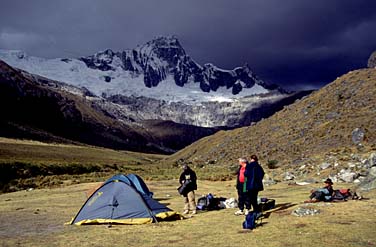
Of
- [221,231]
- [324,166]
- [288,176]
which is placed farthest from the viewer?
[288,176]

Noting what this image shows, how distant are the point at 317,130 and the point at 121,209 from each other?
143 ft

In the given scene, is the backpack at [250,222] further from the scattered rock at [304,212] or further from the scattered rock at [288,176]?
the scattered rock at [288,176]

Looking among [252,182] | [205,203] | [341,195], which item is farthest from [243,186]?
[341,195]

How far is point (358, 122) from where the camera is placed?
51844 mm

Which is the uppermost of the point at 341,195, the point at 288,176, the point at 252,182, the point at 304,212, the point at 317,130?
the point at 317,130

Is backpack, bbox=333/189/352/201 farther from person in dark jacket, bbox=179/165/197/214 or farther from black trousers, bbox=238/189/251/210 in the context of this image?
person in dark jacket, bbox=179/165/197/214

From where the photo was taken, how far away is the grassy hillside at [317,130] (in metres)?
48.0

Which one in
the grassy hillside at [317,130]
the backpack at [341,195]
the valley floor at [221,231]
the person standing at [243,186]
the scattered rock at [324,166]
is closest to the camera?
the valley floor at [221,231]

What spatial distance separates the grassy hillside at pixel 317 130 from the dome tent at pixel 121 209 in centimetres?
2615

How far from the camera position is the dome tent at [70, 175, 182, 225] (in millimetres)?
17703

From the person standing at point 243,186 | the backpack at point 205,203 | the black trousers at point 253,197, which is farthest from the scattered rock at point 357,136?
the black trousers at point 253,197

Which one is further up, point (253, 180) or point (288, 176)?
point (253, 180)

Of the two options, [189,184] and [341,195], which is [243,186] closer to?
[189,184]

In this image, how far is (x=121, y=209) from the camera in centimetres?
1803
